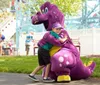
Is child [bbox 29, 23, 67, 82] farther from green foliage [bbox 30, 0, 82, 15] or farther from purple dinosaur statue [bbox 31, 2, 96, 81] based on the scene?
green foliage [bbox 30, 0, 82, 15]

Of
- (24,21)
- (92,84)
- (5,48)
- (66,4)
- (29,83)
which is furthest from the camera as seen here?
(66,4)

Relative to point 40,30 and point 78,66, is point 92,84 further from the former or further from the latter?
point 40,30

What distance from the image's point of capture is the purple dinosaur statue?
22.7 feet

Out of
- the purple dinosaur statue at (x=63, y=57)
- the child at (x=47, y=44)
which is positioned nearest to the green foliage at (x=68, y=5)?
the purple dinosaur statue at (x=63, y=57)

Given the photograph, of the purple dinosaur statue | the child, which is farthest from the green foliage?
the child

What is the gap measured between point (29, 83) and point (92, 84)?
1.37 metres

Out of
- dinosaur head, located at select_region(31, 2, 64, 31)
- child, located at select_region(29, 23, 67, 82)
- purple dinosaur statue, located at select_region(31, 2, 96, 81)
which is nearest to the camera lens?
purple dinosaur statue, located at select_region(31, 2, 96, 81)

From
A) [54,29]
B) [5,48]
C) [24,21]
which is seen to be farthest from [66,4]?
[54,29]

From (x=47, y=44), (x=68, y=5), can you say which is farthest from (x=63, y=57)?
(x=68, y=5)

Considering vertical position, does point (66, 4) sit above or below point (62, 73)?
above

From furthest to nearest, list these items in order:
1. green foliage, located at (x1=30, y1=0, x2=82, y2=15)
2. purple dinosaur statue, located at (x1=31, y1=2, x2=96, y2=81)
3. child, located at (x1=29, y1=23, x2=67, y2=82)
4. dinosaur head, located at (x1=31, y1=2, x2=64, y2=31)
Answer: green foliage, located at (x1=30, y1=0, x2=82, y2=15)
dinosaur head, located at (x1=31, y1=2, x2=64, y2=31)
child, located at (x1=29, y1=23, x2=67, y2=82)
purple dinosaur statue, located at (x1=31, y1=2, x2=96, y2=81)

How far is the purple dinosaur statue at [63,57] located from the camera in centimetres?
692

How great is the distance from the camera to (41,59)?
7402 millimetres

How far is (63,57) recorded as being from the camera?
6918 mm
